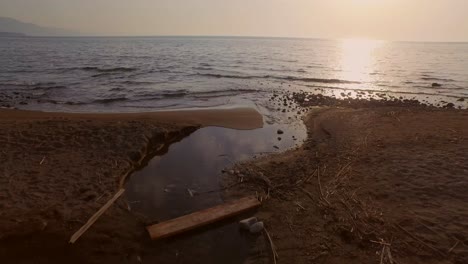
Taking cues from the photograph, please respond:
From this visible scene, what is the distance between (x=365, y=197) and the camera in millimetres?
7266

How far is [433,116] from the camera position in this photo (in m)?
15.0

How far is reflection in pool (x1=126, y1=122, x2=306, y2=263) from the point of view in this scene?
560 centimetres

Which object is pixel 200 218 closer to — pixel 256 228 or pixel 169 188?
pixel 256 228

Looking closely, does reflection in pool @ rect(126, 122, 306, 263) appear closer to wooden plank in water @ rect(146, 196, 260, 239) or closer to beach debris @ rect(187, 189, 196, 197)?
beach debris @ rect(187, 189, 196, 197)

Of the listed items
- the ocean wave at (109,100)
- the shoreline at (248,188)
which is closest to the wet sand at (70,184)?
the shoreline at (248,188)

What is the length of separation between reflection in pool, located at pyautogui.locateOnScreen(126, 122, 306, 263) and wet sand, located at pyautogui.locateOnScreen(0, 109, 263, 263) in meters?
0.48

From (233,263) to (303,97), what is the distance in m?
16.8

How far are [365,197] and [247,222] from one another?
9.98ft

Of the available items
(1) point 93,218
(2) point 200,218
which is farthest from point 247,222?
(1) point 93,218

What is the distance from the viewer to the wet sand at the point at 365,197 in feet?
18.3

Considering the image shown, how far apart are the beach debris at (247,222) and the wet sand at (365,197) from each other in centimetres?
36

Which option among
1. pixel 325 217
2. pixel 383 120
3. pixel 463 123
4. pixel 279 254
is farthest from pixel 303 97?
pixel 279 254

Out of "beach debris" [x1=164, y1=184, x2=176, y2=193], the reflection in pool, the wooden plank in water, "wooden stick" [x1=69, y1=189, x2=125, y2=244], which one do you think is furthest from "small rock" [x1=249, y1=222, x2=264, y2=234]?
"wooden stick" [x1=69, y1=189, x2=125, y2=244]

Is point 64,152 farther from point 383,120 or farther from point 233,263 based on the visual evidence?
point 383,120
